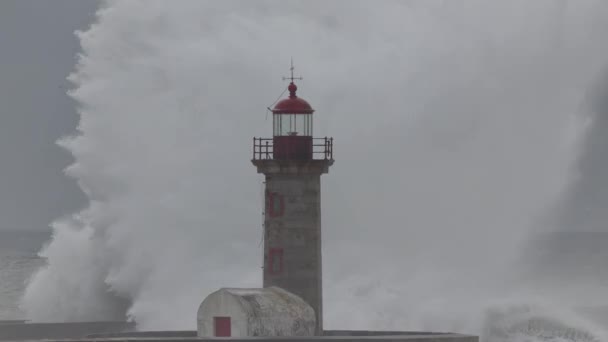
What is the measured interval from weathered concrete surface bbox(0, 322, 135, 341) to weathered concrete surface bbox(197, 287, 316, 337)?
522cm

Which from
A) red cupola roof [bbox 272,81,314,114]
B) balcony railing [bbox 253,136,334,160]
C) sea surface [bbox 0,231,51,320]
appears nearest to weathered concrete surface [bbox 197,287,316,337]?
balcony railing [bbox 253,136,334,160]

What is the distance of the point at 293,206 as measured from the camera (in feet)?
73.0

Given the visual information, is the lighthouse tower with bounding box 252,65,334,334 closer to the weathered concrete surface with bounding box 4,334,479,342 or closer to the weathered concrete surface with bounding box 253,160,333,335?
the weathered concrete surface with bounding box 253,160,333,335

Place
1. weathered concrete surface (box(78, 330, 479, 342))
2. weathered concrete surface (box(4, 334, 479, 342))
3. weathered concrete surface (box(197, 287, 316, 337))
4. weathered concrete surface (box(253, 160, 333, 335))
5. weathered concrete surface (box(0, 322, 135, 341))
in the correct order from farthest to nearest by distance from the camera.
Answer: weathered concrete surface (box(0, 322, 135, 341))
weathered concrete surface (box(253, 160, 333, 335))
weathered concrete surface (box(197, 287, 316, 337))
weathered concrete surface (box(78, 330, 479, 342))
weathered concrete surface (box(4, 334, 479, 342))

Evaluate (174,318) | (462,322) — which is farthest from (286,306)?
(462,322)

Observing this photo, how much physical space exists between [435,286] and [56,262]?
8.61 metres

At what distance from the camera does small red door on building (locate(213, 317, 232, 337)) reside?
20219 mm

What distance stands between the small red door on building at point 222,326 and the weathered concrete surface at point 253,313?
51 mm

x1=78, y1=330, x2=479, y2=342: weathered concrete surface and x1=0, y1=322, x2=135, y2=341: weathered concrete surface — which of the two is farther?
x1=0, y1=322, x2=135, y2=341: weathered concrete surface

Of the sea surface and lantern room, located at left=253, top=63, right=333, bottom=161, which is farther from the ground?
the sea surface

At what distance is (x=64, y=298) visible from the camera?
112 feet

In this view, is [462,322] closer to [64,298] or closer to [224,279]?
[224,279]

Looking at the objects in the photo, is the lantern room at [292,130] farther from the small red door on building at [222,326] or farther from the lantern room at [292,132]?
the small red door on building at [222,326]

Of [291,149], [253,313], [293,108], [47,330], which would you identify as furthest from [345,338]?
[47,330]
